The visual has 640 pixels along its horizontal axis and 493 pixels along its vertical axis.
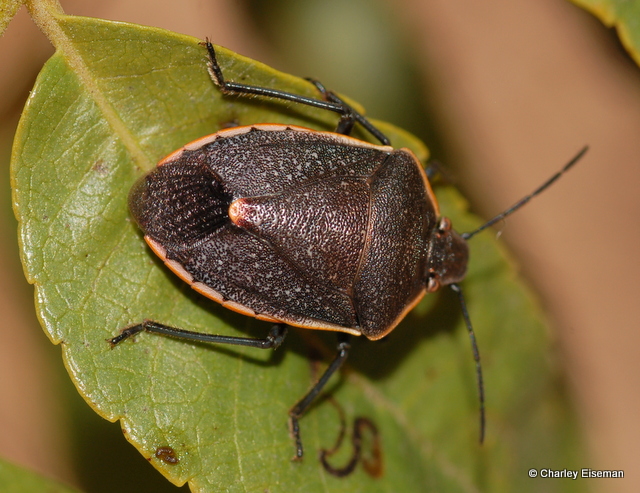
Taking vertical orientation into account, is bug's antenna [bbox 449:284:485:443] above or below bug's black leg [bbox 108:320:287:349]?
above

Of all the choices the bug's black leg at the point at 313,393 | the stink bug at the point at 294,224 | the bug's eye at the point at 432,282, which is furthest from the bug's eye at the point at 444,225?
the bug's black leg at the point at 313,393

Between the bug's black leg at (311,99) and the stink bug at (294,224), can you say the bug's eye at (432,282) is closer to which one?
the stink bug at (294,224)

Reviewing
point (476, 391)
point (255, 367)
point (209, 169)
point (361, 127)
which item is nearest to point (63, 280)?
point (209, 169)

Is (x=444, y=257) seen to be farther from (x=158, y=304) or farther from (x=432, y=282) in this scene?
(x=158, y=304)

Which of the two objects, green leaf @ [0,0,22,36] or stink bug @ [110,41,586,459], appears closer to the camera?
green leaf @ [0,0,22,36]

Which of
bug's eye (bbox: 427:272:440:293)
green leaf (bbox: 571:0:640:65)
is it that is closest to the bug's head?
bug's eye (bbox: 427:272:440:293)

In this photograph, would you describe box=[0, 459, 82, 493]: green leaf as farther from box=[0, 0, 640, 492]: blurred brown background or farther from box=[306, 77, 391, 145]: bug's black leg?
box=[306, 77, 391, 145]: bug's black leg

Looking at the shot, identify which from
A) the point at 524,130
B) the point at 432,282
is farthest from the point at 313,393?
the point at 524,130
